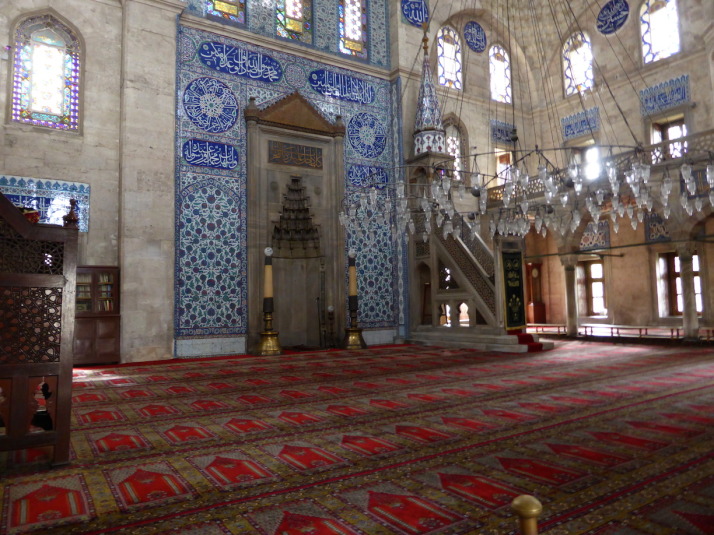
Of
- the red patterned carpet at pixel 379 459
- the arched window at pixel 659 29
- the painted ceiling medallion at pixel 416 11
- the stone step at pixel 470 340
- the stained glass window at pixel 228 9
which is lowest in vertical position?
the red patterned carpet at pixel 379 459

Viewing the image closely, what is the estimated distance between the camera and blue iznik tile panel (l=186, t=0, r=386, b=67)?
7.40 m

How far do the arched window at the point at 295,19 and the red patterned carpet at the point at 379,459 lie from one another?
5730 mm

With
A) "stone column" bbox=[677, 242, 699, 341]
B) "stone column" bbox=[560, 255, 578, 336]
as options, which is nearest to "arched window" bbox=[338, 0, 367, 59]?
"stone column" bbox=[560, 255, 578, 336]

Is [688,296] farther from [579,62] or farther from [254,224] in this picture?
[254,224]

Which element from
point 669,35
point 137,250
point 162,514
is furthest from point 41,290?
point 669,35

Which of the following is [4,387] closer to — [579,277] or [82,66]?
[82,66]

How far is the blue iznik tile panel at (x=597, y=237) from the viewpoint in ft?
34.5

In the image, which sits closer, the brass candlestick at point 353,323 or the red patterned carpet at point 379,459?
the red patterned carpet at point 379,459

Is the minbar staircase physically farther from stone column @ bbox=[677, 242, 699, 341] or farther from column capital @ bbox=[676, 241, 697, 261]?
column capital @ bbox=[676, 241, 697, 261]

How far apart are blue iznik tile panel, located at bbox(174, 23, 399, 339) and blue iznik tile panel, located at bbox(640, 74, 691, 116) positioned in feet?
Answer: 17.6

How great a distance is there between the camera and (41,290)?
2189 mm

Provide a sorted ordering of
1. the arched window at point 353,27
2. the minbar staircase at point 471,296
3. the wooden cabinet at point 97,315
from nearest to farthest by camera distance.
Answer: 1. the wooden cabinet at point 97,315
2. the minbar staircase at point 471,296
3. the arched window at point 353,27

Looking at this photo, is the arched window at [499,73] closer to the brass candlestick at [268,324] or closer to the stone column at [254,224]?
the stone column at [254,224]

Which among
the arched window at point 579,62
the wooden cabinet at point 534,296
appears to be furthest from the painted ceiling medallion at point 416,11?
the wooden cabinet at point 534,296
